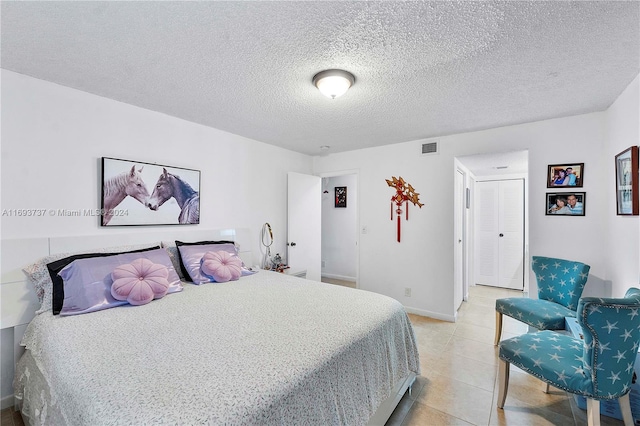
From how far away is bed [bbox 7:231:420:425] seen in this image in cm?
101

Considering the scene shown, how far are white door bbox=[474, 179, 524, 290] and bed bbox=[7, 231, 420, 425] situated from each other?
3.89 m

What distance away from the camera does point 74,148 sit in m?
2.25

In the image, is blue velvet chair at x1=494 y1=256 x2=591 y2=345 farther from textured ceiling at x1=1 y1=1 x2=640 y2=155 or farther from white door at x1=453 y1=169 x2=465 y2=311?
textured ceiling at x1=1 y1=1 x2=640 y2=155

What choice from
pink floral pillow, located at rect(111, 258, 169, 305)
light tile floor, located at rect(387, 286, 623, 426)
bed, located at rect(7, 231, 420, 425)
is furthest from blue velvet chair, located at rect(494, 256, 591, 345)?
pink floral pillow, located at rect(111, 258, 169, 305)

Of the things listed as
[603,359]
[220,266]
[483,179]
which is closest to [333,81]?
[220,266]

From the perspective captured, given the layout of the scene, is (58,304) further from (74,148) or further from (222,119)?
(222,119)

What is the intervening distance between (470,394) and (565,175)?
240cm

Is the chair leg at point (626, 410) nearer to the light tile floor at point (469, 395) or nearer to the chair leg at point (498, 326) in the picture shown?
the light tile floor at point (469, 395)

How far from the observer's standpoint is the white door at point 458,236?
3.54 metres

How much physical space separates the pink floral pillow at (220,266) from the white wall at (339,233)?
3225 millimetres

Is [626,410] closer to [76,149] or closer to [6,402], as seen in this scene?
[6,402]

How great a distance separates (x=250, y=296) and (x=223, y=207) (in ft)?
5.14

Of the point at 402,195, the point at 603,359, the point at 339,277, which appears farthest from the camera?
the point at 339,277

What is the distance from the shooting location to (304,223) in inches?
174
